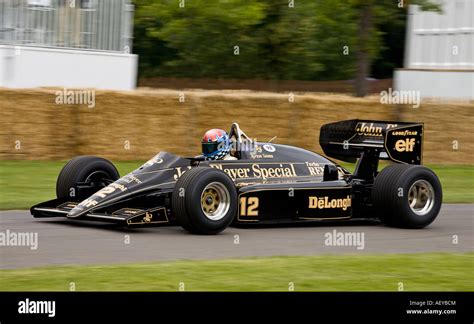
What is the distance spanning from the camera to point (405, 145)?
13.1 m

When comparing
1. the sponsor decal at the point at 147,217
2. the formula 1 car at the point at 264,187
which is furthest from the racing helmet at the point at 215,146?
the sponsor decal at the point at 147,217

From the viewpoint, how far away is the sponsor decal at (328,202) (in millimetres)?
12367

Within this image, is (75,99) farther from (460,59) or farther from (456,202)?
(460,59)

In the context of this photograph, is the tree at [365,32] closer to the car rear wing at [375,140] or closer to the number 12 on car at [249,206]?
the car rear wing at [375,140]

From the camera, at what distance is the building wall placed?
24.8 meters

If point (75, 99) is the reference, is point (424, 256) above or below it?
below

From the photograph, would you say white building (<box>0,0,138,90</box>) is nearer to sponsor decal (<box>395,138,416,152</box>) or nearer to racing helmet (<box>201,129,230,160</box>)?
racing helmet (<box>201,129,230,160</box>)

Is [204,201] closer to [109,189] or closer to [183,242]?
[183,242]

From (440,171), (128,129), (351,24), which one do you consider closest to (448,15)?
(351,24)

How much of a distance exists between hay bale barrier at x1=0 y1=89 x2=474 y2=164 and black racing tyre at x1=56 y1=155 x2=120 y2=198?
653 cm

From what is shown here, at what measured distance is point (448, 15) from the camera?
113 ft

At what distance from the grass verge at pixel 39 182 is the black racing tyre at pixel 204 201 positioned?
10.5 ft

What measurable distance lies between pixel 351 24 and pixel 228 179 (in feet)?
89.9
